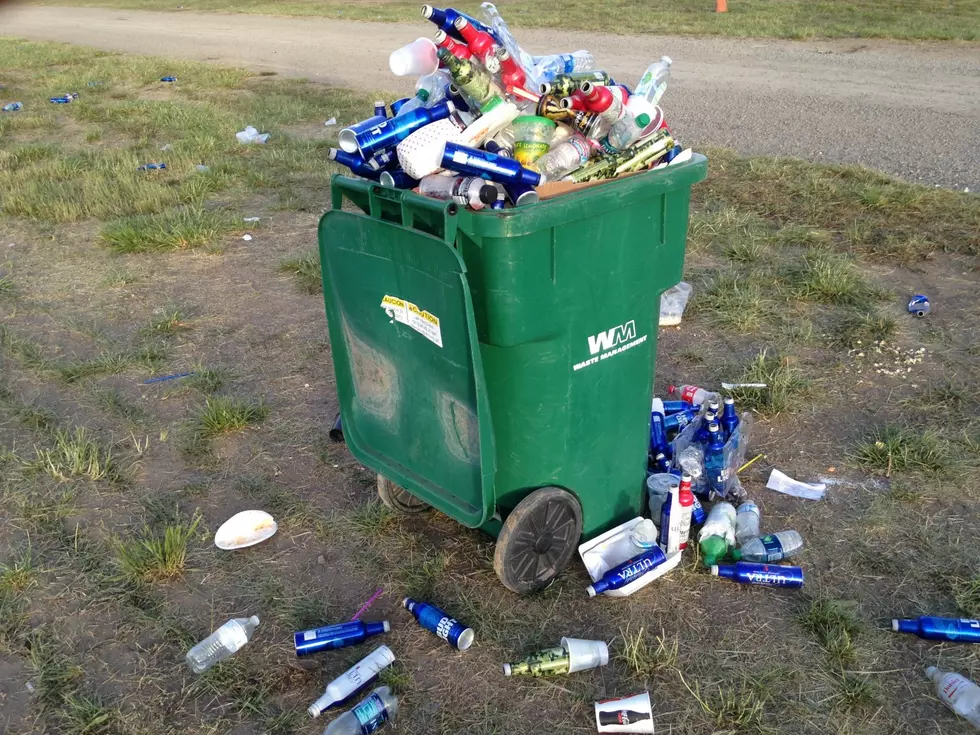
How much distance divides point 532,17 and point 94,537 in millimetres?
12951

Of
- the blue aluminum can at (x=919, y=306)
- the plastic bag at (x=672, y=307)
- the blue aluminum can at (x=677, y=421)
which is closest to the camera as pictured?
the blue aluminum can at (x=677, y=421)

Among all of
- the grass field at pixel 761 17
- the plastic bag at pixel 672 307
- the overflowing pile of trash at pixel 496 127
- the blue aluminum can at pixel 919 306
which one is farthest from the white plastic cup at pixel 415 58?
the grass field at pixel 761 17

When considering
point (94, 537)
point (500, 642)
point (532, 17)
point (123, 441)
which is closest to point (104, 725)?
point (94, 537)

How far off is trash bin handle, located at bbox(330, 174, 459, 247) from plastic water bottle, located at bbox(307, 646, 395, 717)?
1275 mm

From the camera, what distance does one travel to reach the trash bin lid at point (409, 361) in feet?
8.00

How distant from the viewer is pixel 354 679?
2.53 m

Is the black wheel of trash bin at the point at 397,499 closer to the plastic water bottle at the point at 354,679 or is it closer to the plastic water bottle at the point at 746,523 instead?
the plastic water bottle at the point at 354,679

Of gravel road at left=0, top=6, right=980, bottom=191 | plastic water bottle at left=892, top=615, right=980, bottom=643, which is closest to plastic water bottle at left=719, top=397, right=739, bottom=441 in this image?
plastic water bottle at left=892, top=615, right=980, bottom=643

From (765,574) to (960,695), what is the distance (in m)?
0.64

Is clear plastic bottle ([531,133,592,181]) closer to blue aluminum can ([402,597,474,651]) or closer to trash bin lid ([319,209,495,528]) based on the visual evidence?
trash bin lid ([319,209,495,528])

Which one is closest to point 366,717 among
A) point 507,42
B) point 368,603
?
point 368,603

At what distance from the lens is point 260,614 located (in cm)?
286

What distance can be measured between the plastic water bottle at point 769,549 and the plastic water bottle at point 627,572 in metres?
0.31

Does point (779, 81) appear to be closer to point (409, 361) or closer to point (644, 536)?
point (644, 536)
